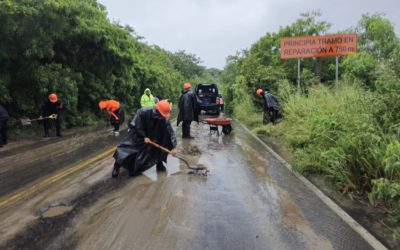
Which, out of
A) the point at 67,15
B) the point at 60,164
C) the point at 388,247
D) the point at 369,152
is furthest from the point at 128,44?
the point at 388,247

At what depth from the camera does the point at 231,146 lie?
1179cm

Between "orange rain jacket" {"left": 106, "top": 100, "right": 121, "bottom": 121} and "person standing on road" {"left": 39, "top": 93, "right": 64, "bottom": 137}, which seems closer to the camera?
"orange rain jacket" {"left": 106, "top": 100, "right": 121, "bottom": 121}

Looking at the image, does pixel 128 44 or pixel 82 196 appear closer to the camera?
pixel 82 196

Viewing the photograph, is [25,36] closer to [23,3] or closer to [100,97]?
[23,3]

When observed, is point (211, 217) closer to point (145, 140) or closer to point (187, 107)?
point (145, 140)

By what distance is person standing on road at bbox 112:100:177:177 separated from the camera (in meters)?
7.53

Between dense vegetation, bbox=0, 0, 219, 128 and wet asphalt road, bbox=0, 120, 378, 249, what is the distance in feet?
23.9

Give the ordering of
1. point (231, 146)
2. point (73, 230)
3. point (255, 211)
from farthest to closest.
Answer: point (231, 146), point (255, 211), point (73, 230)

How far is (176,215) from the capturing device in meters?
5.30

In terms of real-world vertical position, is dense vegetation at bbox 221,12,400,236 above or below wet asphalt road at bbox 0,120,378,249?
above

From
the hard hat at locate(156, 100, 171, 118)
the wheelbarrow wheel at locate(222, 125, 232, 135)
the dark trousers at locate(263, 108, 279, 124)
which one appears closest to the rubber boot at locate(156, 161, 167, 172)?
the hard hat at locate(156, 100, 171, 118)

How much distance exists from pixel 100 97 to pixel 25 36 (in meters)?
8.46

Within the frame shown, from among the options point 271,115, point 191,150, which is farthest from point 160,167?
point 271,115

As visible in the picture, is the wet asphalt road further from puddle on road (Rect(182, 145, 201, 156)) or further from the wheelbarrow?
the wheelbarrow
